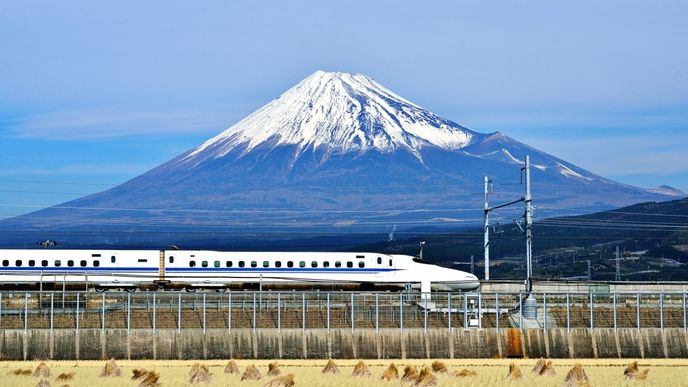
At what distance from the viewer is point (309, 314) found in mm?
68250

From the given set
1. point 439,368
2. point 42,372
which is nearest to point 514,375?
point 439,368

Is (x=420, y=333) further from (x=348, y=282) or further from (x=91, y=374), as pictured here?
(x=348, y=282)

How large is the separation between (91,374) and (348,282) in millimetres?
40581

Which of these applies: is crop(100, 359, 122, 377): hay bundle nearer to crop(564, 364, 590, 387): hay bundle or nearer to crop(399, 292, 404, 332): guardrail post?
crop(399, 292, 404, 332): guardrail post

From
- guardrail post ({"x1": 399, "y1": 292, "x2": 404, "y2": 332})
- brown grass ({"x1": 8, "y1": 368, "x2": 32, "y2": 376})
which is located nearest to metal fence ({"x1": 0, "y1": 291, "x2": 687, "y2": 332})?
guardrail post ({"x1": 399, "y1": 292, "x2": 404, "y2": 332})

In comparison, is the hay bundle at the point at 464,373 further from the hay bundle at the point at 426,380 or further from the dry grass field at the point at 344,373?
the hay bundle at the point at 426,380

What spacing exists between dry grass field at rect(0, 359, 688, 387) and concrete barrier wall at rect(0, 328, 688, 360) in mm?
1434

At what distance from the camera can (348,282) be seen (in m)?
92.8

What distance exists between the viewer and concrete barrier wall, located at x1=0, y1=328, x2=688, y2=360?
62188mm

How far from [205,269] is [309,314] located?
25021 mm

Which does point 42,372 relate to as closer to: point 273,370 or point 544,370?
point 273,370

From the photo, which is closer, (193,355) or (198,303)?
(193,355)

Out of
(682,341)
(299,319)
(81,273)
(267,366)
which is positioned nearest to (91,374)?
(267,366)

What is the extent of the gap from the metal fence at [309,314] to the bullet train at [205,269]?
1701 cm
